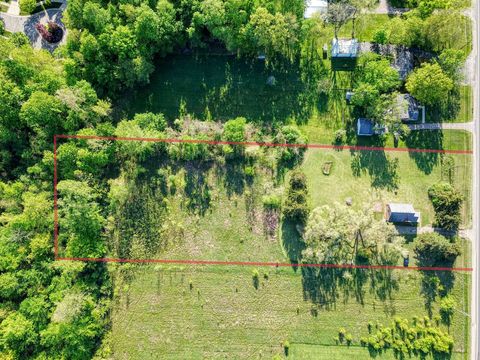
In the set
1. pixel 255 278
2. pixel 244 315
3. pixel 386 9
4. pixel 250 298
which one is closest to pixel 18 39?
pixel 255 278

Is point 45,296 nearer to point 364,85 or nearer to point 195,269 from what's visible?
point 195,269

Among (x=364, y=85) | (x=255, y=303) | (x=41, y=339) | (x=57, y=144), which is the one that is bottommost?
(x=41, y=339)

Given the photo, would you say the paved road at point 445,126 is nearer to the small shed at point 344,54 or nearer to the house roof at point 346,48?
the small shed at point 344,54

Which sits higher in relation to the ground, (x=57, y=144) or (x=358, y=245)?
(x=57, y=144)

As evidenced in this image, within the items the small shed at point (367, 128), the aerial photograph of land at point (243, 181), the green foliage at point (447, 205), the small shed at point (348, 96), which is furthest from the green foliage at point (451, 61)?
the green foliage at point (447, 205)

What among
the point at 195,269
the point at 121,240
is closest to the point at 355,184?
the point at 195,269

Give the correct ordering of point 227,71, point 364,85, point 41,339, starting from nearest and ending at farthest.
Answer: point 41,339, point 364,85, point 227,71

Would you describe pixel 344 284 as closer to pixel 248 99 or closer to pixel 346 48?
pixel 248 99
